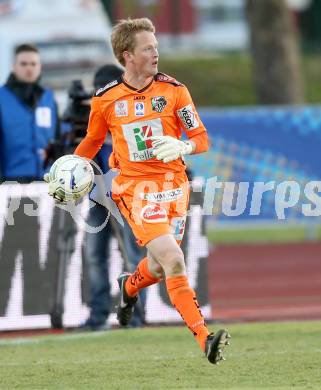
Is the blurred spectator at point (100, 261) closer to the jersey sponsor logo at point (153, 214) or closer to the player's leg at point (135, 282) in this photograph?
the player's leg at point (135, 282)

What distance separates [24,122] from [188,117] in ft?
11.5

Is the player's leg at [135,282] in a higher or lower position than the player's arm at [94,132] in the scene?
lower

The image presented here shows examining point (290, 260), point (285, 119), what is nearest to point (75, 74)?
point (285, 119)

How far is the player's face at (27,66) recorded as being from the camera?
37.0 feet

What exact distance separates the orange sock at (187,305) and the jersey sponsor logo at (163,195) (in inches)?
21.0

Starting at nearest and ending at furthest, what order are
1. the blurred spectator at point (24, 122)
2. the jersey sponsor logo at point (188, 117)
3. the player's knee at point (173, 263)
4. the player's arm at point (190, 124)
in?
the player's knee at point (173, 263) < the player's arm at point (190, 124) < the jersey sponsor logo at point (188, 117) < the blurred spectator at point (24, 122)

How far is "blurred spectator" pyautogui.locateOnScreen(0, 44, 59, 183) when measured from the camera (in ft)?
37.0

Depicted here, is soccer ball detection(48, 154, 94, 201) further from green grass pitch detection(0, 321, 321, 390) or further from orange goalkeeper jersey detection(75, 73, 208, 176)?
green grass pitch detection(0, 321, 321, 390)

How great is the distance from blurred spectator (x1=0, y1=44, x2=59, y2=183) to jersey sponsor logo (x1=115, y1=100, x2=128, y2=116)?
3.11 metres

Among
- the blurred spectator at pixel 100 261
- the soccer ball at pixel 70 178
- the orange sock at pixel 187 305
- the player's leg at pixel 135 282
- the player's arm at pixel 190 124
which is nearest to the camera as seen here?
the orange sock at pixel 187 305

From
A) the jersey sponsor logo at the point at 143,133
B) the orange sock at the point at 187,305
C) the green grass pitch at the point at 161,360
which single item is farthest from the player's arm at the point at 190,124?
the green grass pitch at the point at 161,360

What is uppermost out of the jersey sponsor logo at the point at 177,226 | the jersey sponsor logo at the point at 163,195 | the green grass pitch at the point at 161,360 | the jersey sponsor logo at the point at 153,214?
the jersey sponsor logo at the point at 163,195

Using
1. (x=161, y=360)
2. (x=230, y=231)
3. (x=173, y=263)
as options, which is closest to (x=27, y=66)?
(x=161, y=360)

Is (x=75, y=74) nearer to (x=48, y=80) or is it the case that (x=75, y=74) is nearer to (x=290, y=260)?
(x=48, y=80)
